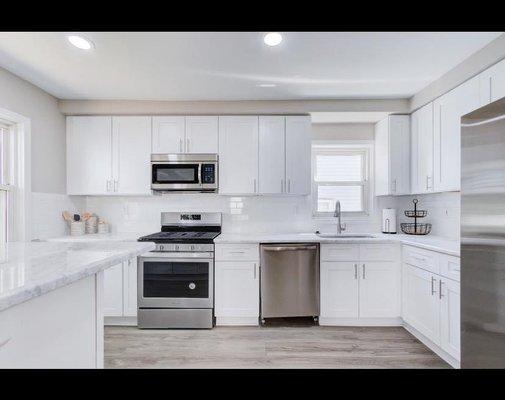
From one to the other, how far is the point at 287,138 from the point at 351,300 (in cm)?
189

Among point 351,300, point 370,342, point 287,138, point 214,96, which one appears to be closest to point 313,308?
point 351,300

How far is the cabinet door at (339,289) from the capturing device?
9.91 feet

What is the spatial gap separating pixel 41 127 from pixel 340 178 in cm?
348

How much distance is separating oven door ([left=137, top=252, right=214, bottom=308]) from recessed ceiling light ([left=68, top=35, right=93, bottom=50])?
1910 millimetres

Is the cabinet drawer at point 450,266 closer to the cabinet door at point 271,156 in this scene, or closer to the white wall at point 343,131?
the cabinet door at point 271,156

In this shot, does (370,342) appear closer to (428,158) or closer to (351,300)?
(351,300)

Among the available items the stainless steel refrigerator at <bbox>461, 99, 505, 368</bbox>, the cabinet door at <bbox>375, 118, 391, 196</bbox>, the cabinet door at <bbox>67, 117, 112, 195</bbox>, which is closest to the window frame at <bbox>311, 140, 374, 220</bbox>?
the cabinet door at <bbox>375, 118, 391, 196</bbox>

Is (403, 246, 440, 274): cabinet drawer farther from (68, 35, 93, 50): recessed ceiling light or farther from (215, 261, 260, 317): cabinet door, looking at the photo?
(68, 35, 93, 50): recessed ceiling light

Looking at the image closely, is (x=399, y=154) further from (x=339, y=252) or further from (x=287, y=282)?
(x=287, y=282)

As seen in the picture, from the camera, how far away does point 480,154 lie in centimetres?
162

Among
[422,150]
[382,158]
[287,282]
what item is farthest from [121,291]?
[422,150]

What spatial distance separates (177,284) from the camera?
9.84ft

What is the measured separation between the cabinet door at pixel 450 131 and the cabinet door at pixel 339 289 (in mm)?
1180

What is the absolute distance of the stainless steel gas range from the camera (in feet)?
9.78
